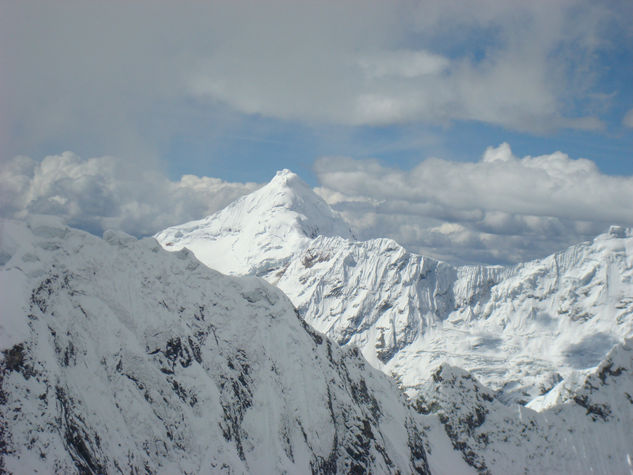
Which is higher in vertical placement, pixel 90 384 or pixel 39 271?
pixel 39 271

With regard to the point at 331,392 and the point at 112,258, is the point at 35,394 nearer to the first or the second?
the point at 112,258

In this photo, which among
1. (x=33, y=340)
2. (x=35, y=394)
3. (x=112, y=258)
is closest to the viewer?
(x=35, y=394)

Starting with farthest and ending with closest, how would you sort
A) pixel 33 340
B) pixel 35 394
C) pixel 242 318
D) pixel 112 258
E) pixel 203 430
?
pixel 242 318, pixel 112 258, pixel 203 430, pixel 33 340, pixel 35 394

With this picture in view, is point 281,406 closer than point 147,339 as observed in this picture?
No

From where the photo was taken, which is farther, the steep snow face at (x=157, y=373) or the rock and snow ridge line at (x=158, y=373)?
the rock and snow ridge line at (x=158, y=373)

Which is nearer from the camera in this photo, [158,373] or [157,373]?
[157,373]

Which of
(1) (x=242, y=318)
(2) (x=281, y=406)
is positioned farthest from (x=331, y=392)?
(1) (x=242, y=318)

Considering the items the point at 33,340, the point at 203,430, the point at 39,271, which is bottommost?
the point at 203,430

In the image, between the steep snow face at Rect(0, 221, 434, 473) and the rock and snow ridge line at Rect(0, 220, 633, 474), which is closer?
the steep snow face at Rect(0, 221, 434, 473)
